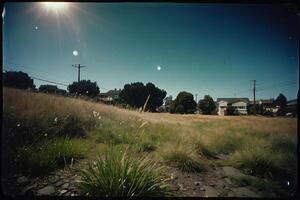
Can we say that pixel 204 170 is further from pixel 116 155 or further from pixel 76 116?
pixel 76 116

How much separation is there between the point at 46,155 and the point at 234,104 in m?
4.91

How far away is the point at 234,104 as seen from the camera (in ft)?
19.9

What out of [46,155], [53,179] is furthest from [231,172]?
[46,155]

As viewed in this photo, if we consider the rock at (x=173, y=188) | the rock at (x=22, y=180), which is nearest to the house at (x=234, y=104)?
the rock at (x=173, y=188)

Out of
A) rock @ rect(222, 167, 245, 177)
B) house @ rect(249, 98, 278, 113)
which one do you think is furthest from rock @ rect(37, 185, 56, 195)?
house @ rect(249, 98, 278, 113)

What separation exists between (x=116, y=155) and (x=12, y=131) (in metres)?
1.98

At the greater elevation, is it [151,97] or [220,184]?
[151,97]

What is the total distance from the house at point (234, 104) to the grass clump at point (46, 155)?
3.80m

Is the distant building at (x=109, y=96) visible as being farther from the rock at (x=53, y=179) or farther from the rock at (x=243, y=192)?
the rock at (x=243, y=192)

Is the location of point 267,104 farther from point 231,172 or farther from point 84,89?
point 84,89

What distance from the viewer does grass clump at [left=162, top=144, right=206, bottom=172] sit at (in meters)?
3.50

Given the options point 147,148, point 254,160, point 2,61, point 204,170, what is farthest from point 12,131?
point 254,160

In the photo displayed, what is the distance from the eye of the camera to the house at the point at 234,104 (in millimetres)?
5568

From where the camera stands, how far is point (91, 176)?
7.72 feet
